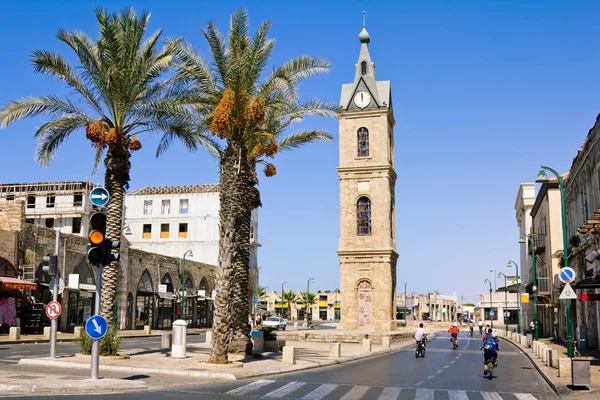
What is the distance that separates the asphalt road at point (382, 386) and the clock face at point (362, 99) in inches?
1381

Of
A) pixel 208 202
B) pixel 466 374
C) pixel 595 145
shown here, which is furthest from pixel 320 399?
pixel 208 202

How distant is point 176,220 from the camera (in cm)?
7512

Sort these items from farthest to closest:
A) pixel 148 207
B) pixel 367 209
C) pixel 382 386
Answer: pixel 148 207 < pixel 367 209 < pixel 382 386

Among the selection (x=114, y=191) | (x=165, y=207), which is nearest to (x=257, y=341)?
(x=114, y=191)

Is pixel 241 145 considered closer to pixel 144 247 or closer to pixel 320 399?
pixel 320 399

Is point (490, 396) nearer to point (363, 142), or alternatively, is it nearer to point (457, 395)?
point (457, 395)

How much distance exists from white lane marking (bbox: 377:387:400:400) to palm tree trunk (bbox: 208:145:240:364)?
6001 mm

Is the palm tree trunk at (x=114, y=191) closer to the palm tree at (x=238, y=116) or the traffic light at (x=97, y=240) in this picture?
the palm tree at (x=238, y=116)

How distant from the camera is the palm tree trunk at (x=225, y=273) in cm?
1989

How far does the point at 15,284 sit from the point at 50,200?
36.3 m

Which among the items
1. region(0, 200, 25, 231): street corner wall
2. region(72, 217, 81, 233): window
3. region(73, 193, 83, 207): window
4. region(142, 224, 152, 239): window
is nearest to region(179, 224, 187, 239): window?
region(142, 224, 152, 239): window

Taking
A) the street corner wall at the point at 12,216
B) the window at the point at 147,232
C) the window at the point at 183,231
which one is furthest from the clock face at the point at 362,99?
the window at the point at 147,232

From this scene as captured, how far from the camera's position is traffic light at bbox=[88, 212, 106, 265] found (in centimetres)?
1393

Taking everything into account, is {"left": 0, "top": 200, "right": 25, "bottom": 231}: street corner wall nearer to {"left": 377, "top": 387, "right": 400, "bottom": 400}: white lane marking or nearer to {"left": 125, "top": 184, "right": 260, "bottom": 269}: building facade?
{"left": 377, "top": 387, "right": 400, "bottom": 400}: white lane marking
